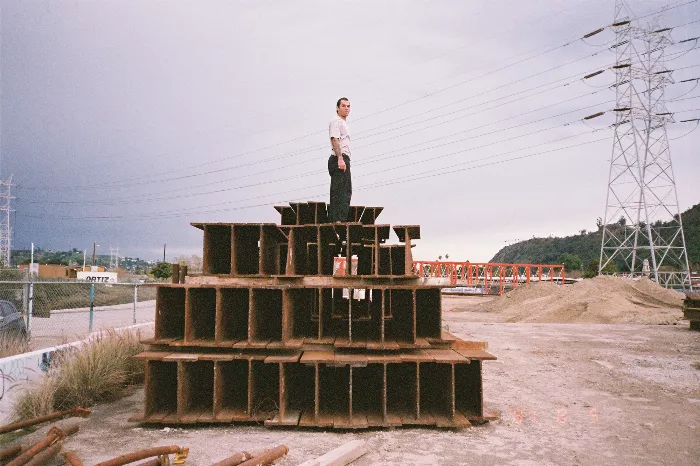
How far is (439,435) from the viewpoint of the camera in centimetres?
498

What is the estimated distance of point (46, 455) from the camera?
3748 mm

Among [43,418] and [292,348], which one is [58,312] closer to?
[43,418]

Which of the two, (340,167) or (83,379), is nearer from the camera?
(83,379)

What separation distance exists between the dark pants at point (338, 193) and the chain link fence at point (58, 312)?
4624 mm

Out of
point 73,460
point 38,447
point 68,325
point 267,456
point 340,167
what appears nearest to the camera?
point 73,460

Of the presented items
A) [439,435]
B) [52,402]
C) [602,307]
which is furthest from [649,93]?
[52,402]

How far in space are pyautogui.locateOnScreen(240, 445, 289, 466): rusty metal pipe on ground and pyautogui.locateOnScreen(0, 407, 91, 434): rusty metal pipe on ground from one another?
2570 mm

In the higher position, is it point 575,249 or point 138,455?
point 575,249

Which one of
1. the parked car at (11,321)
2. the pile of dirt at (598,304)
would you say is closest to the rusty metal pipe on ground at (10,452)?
the parked car at (11,321)

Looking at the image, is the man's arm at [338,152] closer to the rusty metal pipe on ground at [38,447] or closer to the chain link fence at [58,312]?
the rusty metal pipe on ground at [38,447]

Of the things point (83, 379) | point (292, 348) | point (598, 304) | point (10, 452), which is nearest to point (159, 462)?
point (10, 452)

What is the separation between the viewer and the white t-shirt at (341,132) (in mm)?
6455

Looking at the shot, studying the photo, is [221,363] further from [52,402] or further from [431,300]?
[431,300]

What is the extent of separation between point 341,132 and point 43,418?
197 inches
